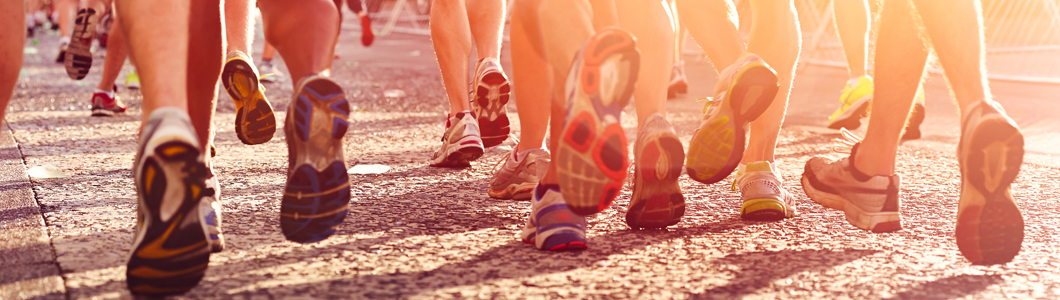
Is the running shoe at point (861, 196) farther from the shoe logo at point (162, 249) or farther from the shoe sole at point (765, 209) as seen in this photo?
the shoe logo at point (162, 249)

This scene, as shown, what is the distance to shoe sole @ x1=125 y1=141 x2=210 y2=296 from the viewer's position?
1506mm

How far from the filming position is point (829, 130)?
4438mm

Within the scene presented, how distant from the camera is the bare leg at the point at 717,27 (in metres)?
2.56

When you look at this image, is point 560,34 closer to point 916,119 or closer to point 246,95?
point 246,95

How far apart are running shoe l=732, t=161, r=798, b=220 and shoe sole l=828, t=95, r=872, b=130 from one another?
1.76 metres

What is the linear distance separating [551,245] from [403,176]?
3.86 feet

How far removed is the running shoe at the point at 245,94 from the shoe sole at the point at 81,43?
2.25m

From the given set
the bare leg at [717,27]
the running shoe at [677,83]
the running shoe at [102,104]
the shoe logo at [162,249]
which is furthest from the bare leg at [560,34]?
the running shoe at [677,83]

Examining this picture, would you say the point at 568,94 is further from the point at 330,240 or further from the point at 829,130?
the point at 829,130

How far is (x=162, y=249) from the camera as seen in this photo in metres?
1.53

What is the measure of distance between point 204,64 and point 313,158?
18.8 inches

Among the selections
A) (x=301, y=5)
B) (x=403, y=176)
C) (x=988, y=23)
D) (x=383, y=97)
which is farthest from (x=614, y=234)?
(x=988, y=23)

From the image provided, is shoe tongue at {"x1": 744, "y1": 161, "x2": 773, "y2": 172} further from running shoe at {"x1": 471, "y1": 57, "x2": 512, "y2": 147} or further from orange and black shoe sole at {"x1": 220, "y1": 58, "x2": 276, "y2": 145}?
orange and black shoe sole at {"x1": 220, "y1": 58, "x2": 276, "y2": 145}

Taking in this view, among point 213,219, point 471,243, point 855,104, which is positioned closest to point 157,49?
point 213,219
